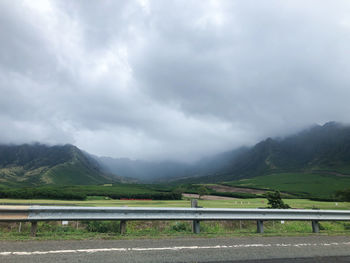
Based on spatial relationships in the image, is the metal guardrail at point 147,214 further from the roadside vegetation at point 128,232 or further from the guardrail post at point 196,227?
the roadside vegetation at point 128,232

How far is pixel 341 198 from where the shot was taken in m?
85.4

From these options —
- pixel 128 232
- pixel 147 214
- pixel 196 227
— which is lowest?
pixel 128 232

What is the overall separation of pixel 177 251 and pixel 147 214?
2835 mm

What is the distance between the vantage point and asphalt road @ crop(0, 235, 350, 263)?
6.71 meters

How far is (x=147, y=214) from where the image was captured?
33.2 feet

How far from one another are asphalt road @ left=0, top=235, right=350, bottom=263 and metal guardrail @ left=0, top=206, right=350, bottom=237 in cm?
118

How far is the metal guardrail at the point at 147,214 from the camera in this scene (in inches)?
360

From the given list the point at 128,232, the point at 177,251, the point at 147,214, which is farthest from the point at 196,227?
the point at 177,251

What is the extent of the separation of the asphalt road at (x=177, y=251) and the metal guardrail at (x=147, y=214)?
1180 millimetres

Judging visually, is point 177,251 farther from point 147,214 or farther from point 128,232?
point 128,232

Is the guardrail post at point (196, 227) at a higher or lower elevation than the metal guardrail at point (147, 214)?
lower

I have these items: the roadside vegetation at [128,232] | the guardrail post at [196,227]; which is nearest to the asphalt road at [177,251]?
the roadside vegetation at [128,232]

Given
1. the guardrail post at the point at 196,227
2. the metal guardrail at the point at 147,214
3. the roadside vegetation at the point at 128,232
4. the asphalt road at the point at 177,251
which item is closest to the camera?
the asphalt road at the point at 177,251

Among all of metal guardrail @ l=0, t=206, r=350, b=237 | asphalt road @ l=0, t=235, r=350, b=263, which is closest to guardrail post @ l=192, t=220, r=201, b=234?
metal guardrail @ l=0, t=206, r=350, b=237
